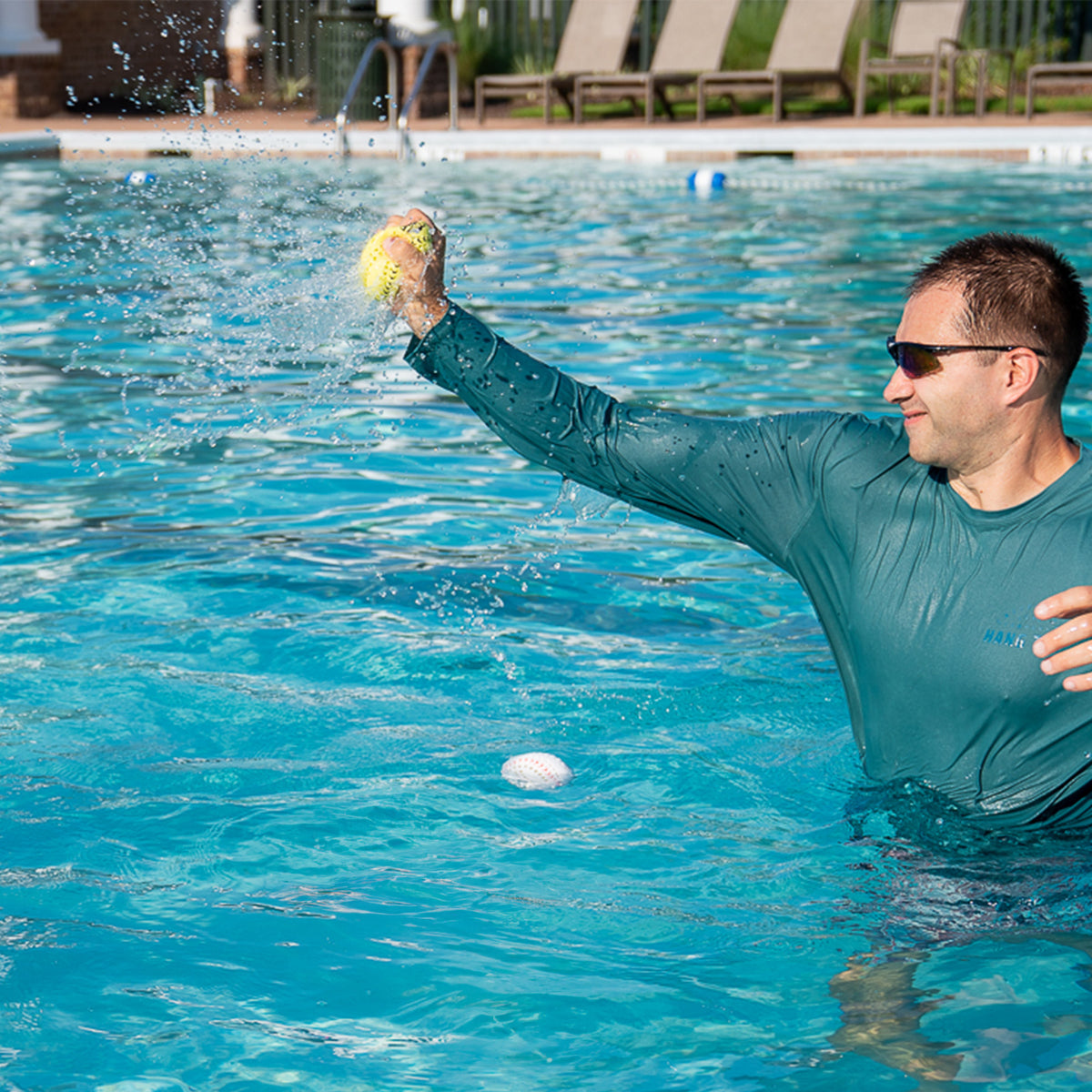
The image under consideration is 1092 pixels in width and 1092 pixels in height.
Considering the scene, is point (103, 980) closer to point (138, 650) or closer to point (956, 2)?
point (138, 650)

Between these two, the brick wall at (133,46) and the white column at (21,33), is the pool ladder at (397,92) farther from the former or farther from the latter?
the brick wall at (133,46)

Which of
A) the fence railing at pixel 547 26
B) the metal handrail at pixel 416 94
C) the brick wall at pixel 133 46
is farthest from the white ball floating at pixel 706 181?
the brick wall at pixel 133 46

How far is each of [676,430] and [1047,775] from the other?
101cm

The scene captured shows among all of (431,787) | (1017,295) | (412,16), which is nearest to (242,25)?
(412,16)

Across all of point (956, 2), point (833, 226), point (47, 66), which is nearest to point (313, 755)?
point (833, 226)

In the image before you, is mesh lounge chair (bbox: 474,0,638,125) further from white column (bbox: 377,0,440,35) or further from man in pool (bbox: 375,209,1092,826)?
man in pool (bbox: 375,209,1092,826)

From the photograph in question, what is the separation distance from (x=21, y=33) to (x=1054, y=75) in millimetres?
14899

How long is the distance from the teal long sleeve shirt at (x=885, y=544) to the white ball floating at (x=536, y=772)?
982mm

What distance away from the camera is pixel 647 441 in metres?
3.34

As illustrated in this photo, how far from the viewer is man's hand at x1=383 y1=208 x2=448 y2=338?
10.8 ft

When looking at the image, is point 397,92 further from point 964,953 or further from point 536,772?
point 964,953

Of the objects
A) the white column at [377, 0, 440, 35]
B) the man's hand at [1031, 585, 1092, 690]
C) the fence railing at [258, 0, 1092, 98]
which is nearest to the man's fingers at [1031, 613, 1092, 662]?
the man's hand at [1031, 585, 1092, 690]

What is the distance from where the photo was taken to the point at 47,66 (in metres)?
24.4

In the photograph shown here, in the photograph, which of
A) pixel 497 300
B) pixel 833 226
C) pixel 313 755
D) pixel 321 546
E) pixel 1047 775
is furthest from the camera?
pixel 833 226
